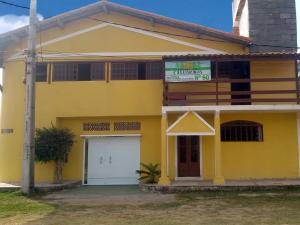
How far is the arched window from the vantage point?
18.2 m

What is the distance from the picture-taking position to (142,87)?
60.8ft

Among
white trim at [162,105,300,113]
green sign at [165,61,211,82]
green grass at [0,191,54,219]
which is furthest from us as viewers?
green sign at [165,61,211,82]

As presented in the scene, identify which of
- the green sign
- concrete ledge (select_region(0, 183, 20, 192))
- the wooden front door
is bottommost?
concrete ledge (select_region(0, 183, 20, 192))

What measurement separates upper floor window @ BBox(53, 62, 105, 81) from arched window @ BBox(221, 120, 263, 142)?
19.5ft

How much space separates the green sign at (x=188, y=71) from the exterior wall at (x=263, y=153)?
227cm

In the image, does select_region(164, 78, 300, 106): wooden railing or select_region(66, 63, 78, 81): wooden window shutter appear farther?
select_region(66, 63, 78, 81): wooden window shutter

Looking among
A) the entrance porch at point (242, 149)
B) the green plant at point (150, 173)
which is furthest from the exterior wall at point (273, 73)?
the green plant at point (150, 173)

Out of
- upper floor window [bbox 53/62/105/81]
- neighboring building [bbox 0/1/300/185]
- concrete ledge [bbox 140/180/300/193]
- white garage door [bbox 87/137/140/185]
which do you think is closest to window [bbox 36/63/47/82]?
neighboring building [bbox 0/1/300/185]

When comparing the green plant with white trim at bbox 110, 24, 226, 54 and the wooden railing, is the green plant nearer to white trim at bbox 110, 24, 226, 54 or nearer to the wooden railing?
the wooden railing

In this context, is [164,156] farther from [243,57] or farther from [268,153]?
[243,57]

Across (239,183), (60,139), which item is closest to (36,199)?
(60,139)

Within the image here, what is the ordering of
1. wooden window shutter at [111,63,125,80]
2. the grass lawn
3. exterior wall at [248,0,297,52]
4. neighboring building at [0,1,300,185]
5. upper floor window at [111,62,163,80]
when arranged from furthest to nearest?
exterior wall at [248,0,297,52] < wooden window shutter at [111,63,125,80] < upper floor window at [111,62,163,80] < neighboring building at [0,1,300,185] < the grass lawn

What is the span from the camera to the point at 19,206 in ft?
41.7

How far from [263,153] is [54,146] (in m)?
8.73
